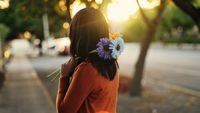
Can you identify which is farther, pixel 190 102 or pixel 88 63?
pixel 190 102

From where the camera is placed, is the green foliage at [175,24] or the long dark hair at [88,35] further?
the green foliage at [175,24]

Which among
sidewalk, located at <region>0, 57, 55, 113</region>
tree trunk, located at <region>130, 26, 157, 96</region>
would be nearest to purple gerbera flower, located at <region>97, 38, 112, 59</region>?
sidewalk, located at <region>0, 57, 55, 113</region>

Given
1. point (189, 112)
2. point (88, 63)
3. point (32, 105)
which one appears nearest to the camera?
point (88, 63)

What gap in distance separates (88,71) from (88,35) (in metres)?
0.23

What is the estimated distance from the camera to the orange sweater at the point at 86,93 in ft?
12.8

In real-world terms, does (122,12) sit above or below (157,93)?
above

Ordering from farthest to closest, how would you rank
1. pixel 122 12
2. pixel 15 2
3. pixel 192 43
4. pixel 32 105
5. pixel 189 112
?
pixel 192 43, pixel 15 2, pixel 122 12, pixel 32 105, pixel 189 112

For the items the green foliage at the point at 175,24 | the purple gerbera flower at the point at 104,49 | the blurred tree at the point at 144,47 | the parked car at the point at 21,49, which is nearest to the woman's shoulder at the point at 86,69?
the purple gerbera flower at the point at 104,49

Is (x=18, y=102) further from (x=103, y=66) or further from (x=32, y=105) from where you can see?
(x=103, y=66)

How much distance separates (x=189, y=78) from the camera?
23.7 meters

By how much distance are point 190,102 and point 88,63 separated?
12.0 meters

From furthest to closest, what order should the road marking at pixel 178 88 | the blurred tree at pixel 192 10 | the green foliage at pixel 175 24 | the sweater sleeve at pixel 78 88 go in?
the green foliage at pixel 175 24 < the road marking at pixel 178 88 < the blurred tree at pixel 192 10 < the sweater sleeve at pixel 78 88

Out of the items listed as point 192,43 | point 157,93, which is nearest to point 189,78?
point 157,93

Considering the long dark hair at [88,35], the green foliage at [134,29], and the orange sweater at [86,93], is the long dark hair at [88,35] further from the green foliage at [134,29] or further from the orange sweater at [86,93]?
the green foliage at [134,29]
